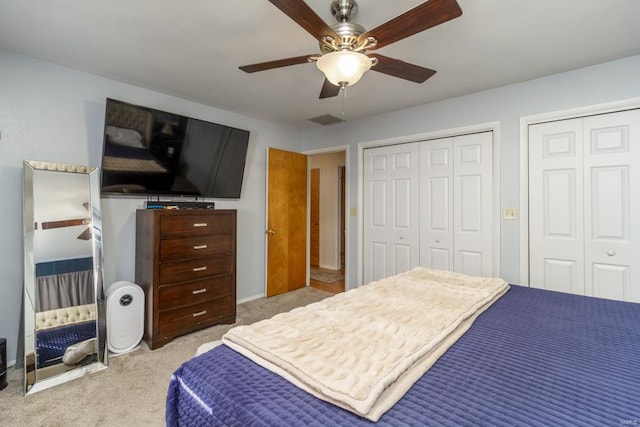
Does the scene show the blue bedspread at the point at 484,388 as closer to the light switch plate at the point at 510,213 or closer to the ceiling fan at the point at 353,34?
the ceiling fan at the point at 353,34

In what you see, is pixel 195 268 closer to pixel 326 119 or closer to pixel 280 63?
pixel 280 63

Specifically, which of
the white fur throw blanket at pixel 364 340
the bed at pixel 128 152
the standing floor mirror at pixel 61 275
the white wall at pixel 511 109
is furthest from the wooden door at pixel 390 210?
the standing floor mirror at pixel 61 275

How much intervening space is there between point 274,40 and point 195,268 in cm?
208

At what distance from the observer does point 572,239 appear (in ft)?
8.41

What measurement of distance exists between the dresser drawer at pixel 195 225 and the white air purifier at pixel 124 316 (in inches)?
21.8

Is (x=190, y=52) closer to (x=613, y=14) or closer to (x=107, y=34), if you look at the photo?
(x=107, y=34)

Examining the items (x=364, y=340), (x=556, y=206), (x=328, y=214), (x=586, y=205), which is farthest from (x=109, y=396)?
(x=328, y=214)

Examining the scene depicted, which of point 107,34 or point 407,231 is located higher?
point 107,34

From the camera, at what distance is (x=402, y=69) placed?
5.81 feet

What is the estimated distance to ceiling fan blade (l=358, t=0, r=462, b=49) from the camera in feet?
3.88

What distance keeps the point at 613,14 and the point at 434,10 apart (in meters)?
1.47

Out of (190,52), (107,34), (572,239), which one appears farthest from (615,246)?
(107,34)

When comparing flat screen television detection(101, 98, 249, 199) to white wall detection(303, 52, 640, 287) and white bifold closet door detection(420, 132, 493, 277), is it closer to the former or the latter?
white wall detection(303, 52, 640, 287)

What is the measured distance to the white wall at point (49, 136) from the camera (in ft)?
7.40
